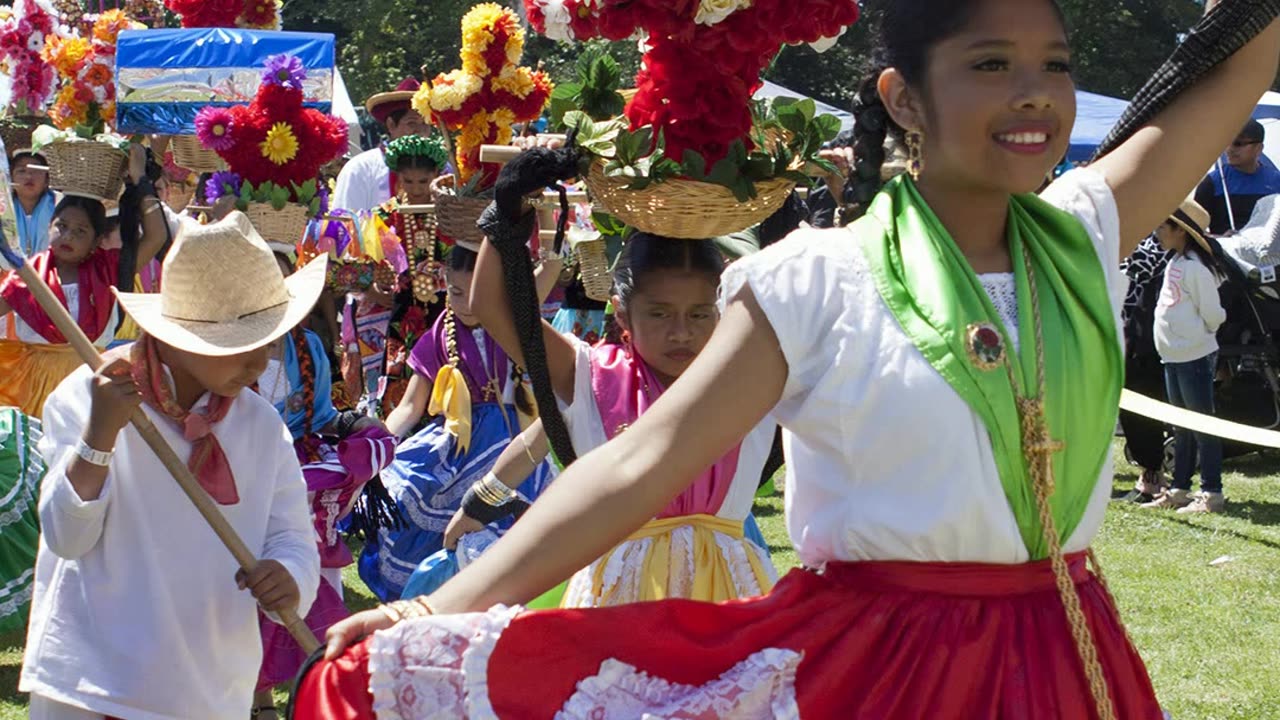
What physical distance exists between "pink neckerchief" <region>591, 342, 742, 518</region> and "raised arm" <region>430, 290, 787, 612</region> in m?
1.66

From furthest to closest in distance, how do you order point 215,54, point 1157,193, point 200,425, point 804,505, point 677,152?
1. point 215,54
2. point 200,425
3. point 677,152
4. point 1157,193
5. point 804,505

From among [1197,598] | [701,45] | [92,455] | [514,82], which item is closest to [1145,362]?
[1197,598]

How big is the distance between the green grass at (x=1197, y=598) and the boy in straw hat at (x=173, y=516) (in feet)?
8.21

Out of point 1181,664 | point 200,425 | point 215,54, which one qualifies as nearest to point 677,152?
point 200,425

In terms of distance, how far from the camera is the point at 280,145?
7.41 meters

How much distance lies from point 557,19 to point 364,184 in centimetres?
837

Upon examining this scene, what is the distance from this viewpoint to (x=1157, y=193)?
9.55 ft

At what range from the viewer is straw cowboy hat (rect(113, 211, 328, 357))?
169 inches

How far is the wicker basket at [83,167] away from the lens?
7684 mm

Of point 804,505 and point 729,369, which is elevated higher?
point 729,369

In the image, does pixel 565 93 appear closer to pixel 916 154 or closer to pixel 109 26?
pixel 916 154

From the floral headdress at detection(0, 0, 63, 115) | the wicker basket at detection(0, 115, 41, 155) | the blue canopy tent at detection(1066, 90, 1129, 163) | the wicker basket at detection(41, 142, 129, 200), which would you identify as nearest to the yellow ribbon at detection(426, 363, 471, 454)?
the wicker basket at detection(41, 142, 129, 200)

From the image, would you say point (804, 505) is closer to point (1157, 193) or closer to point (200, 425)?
point (1157, 193)

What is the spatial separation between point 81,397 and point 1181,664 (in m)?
4.72
